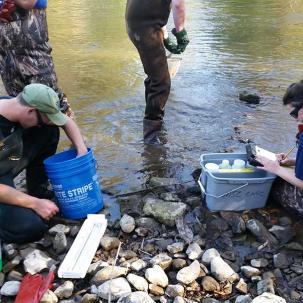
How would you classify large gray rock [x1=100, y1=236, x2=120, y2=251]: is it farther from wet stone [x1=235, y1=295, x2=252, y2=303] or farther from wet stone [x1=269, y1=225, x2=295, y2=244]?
wet stone [x1=269, y1=225, x2=295, y2=244]

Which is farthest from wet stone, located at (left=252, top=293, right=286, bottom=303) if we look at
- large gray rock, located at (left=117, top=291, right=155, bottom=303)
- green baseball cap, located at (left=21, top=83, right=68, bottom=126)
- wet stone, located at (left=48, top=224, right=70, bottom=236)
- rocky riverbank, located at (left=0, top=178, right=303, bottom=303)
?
green baseball cap, located at (left=21, top=83, right=68, bottom=126)

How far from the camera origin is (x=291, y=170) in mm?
3443

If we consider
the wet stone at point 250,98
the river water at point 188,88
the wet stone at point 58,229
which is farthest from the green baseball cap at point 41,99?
the wet stone at point 250,98

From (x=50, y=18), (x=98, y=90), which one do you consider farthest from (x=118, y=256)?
(x=50, y=18)

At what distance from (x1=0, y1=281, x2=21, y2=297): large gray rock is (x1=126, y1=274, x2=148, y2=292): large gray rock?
28.1 inches

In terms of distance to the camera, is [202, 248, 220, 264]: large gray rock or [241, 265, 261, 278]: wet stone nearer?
[241, 265, 261, 278]: wet stone

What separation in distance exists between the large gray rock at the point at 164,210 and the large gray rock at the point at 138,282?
0.72 meters

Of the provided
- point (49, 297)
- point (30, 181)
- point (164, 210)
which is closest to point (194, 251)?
point (164, 210)

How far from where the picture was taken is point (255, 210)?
144 inches

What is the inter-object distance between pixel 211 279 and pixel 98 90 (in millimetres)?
4482

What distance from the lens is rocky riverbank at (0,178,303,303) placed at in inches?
111

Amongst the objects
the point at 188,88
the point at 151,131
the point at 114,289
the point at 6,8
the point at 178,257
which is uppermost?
→ the point at 6,8

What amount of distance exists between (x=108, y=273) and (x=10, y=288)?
0.63 meters

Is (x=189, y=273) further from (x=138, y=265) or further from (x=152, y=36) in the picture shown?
(x=152, y=36)
